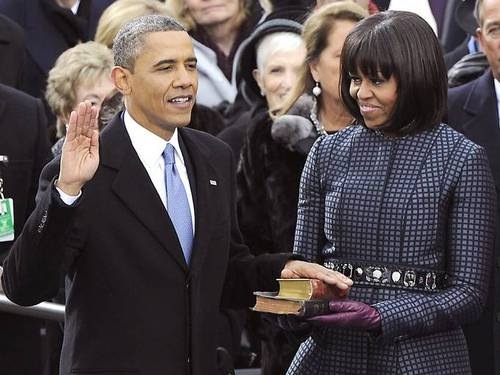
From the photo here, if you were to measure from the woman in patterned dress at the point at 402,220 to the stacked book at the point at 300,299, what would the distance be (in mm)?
51

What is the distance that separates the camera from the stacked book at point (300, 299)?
4.42m

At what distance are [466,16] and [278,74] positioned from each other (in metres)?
1.03

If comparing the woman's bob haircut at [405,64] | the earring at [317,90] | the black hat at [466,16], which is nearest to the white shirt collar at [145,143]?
the woman's bob haircut at [405,64]

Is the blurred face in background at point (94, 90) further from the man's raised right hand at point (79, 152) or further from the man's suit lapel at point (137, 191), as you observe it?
the man's raised right hand at point (79, 152)

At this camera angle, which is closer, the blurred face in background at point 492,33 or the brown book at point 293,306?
the brown book at point 293,306

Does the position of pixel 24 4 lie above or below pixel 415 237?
above

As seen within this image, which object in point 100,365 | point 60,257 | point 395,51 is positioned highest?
point 395,51

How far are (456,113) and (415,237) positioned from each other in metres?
1.39

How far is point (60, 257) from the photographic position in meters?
4.44

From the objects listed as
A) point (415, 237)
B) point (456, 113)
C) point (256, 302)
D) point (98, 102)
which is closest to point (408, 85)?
point (415, 237)

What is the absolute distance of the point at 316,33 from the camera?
6.30m

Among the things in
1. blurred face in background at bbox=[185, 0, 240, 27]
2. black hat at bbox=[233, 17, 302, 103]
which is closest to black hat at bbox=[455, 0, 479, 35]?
black hat at bbox=[233, 17, 302, 103]

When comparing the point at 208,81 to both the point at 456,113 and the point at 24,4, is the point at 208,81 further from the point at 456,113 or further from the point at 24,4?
the point at 456,113

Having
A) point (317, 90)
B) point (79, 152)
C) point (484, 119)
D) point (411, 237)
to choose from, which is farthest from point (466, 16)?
point (79, 152)
